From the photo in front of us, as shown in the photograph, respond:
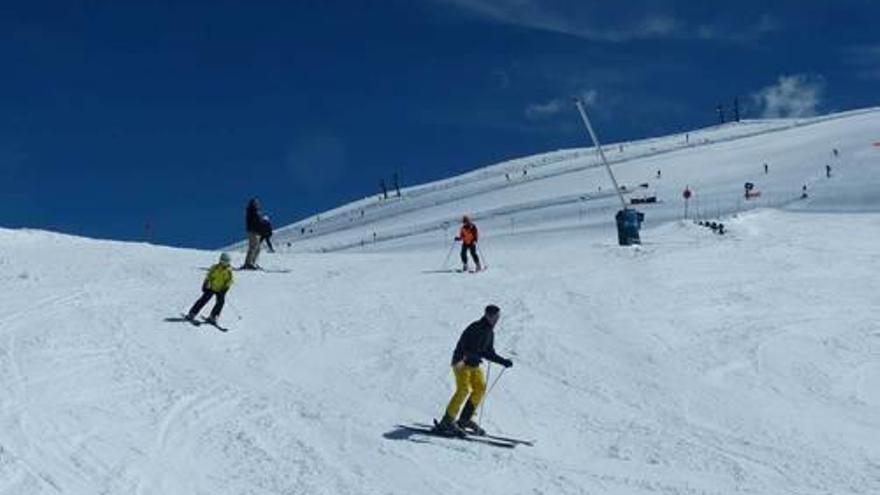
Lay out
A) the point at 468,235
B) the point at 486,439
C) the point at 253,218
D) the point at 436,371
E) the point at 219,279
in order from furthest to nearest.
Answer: the point at 253,218
the point at 468,235
the point at 219,279
the point at 436,371
the point at 486,439

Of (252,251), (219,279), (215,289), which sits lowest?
(215,289)

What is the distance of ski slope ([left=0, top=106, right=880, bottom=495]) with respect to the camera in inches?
448

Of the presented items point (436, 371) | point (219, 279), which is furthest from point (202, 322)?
point (436, 371)

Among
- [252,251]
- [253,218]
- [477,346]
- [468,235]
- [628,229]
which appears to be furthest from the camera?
[628,229]

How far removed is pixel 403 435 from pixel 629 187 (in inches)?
2205

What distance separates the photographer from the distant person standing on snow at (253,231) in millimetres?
26031

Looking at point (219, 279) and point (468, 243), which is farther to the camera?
point (468, 243)

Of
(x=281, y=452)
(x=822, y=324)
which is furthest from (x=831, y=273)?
(x=281, y=452)

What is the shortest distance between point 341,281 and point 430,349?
7.27 m

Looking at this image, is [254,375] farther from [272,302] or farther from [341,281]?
[341,281]

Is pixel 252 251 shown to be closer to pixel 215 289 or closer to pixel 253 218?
pixel 253 218

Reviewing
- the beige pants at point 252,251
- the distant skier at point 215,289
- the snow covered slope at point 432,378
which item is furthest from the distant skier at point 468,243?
the distant skier at point 215,289

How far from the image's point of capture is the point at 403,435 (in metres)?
12.7

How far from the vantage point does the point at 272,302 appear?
21297mm
